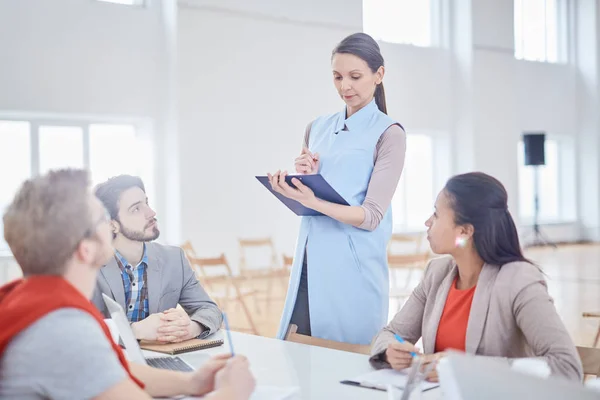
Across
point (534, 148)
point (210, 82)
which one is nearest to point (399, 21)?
point (534, 148)

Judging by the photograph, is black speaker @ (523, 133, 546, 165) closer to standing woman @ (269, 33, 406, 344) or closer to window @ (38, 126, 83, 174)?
window @ (38, 126, 83, 174)

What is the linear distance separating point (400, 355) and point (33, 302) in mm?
1037

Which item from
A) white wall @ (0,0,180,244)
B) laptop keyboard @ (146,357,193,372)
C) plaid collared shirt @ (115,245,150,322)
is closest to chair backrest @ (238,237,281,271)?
white wall @ (0,0,180,244)

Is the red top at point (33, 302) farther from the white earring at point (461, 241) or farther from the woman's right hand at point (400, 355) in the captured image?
the white earring at point (461, 241)

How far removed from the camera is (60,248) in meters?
1.21

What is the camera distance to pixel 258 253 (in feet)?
32.5

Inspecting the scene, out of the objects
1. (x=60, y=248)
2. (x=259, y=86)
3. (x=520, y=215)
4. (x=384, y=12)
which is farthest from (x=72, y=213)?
(x=520, y=215)

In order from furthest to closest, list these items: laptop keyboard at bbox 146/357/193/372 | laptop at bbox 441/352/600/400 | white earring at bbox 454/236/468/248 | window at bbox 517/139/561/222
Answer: window at bbox 517/139/561/222, white earring at bbox 454/236/468/248, laptop keyboard at bbox 146/357/193/372, laptop at bbox 441/352/600/400

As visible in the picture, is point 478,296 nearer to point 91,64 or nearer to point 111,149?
point 91,64

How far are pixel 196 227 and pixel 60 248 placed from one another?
321 inches

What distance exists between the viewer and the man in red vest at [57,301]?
1.15m

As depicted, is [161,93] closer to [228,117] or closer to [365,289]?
[228,117]

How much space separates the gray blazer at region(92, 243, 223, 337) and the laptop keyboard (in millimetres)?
343

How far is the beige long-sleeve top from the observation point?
2457mm
